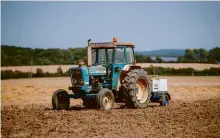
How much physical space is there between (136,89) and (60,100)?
2.72 metres

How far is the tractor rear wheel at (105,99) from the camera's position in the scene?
12484 millimetres

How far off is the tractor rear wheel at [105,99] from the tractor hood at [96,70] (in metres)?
1.03

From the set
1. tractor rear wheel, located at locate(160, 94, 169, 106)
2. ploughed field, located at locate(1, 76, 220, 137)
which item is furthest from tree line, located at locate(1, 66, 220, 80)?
ploughed field, located at locate(1, 76, 220, 137)

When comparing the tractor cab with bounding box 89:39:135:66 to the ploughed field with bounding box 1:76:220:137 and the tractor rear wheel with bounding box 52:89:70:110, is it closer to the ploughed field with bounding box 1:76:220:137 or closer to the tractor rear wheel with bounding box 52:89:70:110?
the tractor rear wheel with bounding box 52:89:70:110

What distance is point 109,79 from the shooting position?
13695 millimetres

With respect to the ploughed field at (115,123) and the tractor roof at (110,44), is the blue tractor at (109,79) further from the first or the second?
the ploughed field at (115,123)

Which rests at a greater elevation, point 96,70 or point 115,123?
point 96,70

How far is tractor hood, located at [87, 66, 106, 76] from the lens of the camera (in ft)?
44.5

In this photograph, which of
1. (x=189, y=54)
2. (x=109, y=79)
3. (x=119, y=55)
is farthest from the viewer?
(x=189, y=54)

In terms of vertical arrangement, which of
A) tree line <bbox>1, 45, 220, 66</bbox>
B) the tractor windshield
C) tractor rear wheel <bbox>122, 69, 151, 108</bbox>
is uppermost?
tree line <bbox>1, 45, 220, 66</bbox>

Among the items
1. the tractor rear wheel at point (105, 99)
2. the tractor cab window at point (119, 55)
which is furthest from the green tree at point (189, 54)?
the tractor rear wheel at point (105, 99)

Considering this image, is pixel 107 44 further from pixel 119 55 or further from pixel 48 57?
pixel 48 57

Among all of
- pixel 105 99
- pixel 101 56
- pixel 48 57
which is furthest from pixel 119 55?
pixel 48 57

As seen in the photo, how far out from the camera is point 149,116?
1148cm
